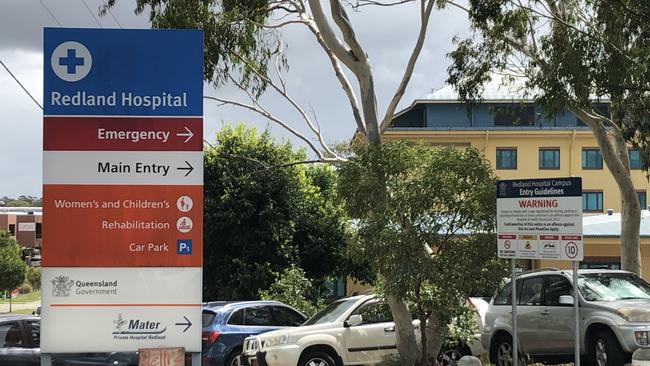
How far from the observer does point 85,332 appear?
4957 millimetres

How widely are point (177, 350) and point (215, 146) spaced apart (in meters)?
21.0

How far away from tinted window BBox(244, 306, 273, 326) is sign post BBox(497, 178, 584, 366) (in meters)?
6.03

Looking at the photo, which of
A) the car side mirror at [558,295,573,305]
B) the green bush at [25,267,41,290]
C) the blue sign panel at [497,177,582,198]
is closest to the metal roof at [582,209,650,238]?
the car side mirror at [558,295,573,305]

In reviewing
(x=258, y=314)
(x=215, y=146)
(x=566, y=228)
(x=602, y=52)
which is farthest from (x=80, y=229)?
(x=215, y=146)

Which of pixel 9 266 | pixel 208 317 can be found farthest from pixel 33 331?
pixel 9 266

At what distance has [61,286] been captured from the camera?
16.2 feet

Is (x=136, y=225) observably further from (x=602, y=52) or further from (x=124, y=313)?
(x=602, y=52)

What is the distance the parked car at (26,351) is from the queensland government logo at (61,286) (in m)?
7.07

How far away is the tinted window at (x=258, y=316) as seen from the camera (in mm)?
14609

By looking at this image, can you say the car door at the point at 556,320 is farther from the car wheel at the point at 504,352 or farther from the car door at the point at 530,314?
the car wheel at the point at 504,352

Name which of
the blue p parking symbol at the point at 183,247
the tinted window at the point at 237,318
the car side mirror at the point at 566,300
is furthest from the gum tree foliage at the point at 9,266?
the blue p parking symbol at the point at 183,247

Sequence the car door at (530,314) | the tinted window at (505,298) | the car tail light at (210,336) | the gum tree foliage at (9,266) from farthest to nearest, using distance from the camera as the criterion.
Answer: the gum tree foliage at (9,266) → the car tail light at (210,336) → the tinted window at (505,298) → the car door at (530,314)

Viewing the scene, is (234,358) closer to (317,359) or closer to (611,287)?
(317,359)

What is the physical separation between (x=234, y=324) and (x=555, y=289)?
615 centimetres
